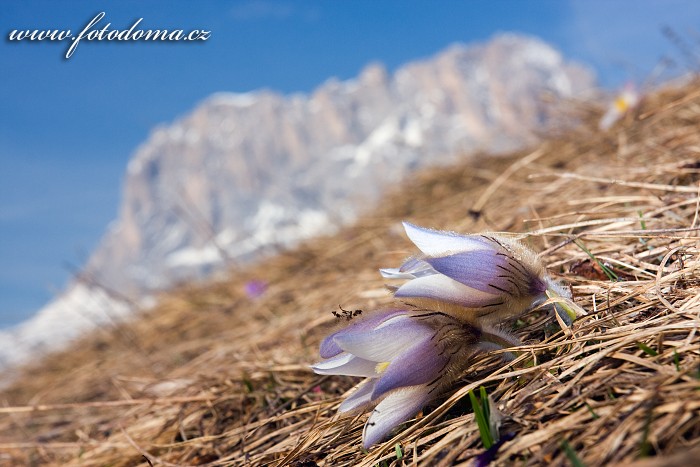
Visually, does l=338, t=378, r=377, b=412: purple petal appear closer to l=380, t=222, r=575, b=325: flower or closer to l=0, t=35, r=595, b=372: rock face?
l=380, t=222, r=575, b=325: flower

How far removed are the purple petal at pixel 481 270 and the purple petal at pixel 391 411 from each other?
0.59 feet

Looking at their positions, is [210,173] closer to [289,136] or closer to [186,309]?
[289,136]

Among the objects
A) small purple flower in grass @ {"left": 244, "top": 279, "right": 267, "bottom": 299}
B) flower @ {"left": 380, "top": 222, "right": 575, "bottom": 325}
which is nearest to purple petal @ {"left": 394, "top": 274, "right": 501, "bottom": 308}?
flower @ {"left": 380, "top": 222, "right": 575, "bottom": 325}

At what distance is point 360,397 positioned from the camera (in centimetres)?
94

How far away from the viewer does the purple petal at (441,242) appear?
35.8 inches

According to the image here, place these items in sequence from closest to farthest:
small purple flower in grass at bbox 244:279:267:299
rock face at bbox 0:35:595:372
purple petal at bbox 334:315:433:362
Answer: purple petal at bbox 334:315:433:362
small purple flower in grass at bbox 244:279:267:299
rock face at bbox 0:35:595:372

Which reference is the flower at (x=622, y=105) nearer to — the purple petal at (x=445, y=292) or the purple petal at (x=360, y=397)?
the purple petal at (x=445, y=292)

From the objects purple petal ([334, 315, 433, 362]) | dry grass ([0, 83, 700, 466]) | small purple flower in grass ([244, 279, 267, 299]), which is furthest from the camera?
small purple flower in grass ([244, 279, 267, 299])

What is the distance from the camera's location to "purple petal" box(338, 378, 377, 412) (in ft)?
3.06

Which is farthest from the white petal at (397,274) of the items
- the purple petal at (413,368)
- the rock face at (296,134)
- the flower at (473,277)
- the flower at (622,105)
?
the rock face at (296,134)

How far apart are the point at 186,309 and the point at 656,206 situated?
112 inches

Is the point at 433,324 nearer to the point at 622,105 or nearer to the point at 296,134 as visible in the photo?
the point at 622,105

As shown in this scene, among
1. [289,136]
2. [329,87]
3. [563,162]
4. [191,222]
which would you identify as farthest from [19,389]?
[329,87]

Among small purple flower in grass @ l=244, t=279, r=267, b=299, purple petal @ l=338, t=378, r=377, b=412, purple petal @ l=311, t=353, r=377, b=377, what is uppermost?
small purple flower in grass @ l=244, t=279, r=267, b=299
